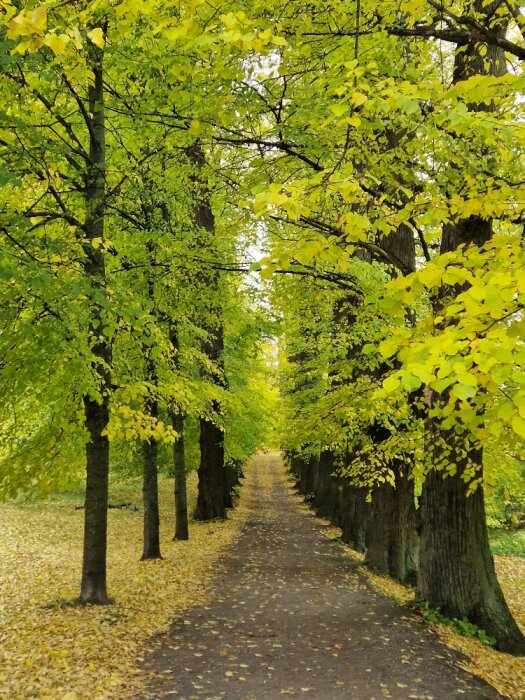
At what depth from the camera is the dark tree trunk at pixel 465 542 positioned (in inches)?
287

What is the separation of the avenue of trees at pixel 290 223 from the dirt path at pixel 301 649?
1.31m

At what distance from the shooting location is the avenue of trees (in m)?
3.46

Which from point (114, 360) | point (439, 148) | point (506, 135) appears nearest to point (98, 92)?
point (114, 360)

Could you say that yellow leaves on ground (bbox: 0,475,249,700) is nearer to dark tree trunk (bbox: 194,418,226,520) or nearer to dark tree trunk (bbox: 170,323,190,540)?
dark tree trunk (bbox: 170,323,190,540)

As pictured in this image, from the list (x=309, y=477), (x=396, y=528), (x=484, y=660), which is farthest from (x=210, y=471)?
(x=484, y=660)

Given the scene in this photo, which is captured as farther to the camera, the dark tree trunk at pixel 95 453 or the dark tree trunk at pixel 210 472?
the dark tree trunk at pixel 210 472

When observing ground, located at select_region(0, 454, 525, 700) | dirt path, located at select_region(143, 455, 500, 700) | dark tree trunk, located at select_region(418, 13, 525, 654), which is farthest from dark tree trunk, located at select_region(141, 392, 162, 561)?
dark tree trunk, located at select_region(418, 13, 525, 654)

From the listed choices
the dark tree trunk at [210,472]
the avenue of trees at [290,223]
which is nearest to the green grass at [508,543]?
the dark tree trunk at [210,472]

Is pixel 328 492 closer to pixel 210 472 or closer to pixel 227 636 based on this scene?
pixel 210 472

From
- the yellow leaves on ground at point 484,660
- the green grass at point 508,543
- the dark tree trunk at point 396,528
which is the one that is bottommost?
the green grass at point 508,543

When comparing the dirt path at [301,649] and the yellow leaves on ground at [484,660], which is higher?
the dirt path at [301,649]

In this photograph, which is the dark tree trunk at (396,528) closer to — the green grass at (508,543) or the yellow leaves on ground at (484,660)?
the yellow leaves on ground at (484,660)

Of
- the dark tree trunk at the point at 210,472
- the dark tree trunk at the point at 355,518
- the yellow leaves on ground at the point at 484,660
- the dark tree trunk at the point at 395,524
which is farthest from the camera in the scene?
the dark tree trunk at the point at 210,472

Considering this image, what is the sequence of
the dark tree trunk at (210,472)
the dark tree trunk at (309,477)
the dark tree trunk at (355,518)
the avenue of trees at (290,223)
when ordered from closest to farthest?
the avenue of trees at (290,223) < the dark tree trunk at (355,518) < the dark tree trunk at (210,472) < the dark tree trunk at (309,477)
